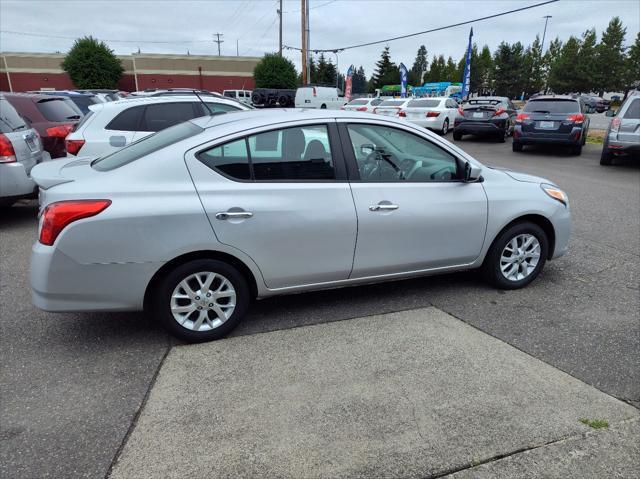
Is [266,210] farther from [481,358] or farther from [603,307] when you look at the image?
[603,307]

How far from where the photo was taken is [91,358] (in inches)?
129

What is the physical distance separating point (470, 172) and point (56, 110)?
744cm

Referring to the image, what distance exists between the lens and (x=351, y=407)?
275cm

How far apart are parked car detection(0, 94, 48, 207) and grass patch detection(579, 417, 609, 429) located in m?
6.22

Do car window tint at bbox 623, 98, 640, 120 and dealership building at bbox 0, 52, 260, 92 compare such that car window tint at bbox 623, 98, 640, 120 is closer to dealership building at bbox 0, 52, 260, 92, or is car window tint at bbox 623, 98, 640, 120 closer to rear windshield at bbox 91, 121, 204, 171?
rear windshield at bbox 91, 121, 204, 171

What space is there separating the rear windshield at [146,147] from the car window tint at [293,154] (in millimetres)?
504

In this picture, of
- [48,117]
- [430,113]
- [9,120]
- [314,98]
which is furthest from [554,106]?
[314,98]

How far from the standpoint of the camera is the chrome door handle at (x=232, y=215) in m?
3.25

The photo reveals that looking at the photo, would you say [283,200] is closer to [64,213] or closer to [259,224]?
[259,224]

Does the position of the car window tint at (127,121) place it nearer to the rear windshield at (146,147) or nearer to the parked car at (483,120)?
the rear windshield at (146,147)

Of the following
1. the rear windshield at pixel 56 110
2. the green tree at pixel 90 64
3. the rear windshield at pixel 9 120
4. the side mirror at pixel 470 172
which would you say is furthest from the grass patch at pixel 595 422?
the green tree at pixel 90 64

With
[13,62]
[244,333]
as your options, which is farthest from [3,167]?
[13,62]

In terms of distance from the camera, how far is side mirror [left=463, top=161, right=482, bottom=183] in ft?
13.2

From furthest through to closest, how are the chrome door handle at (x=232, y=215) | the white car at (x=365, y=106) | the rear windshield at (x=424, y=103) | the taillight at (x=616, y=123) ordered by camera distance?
the white car at (x=365, y=106) < the rear windshield at (x=424, y=103) < the taillight at (x=616, y=123) < the chrome door handle at (x=232, y=215)
